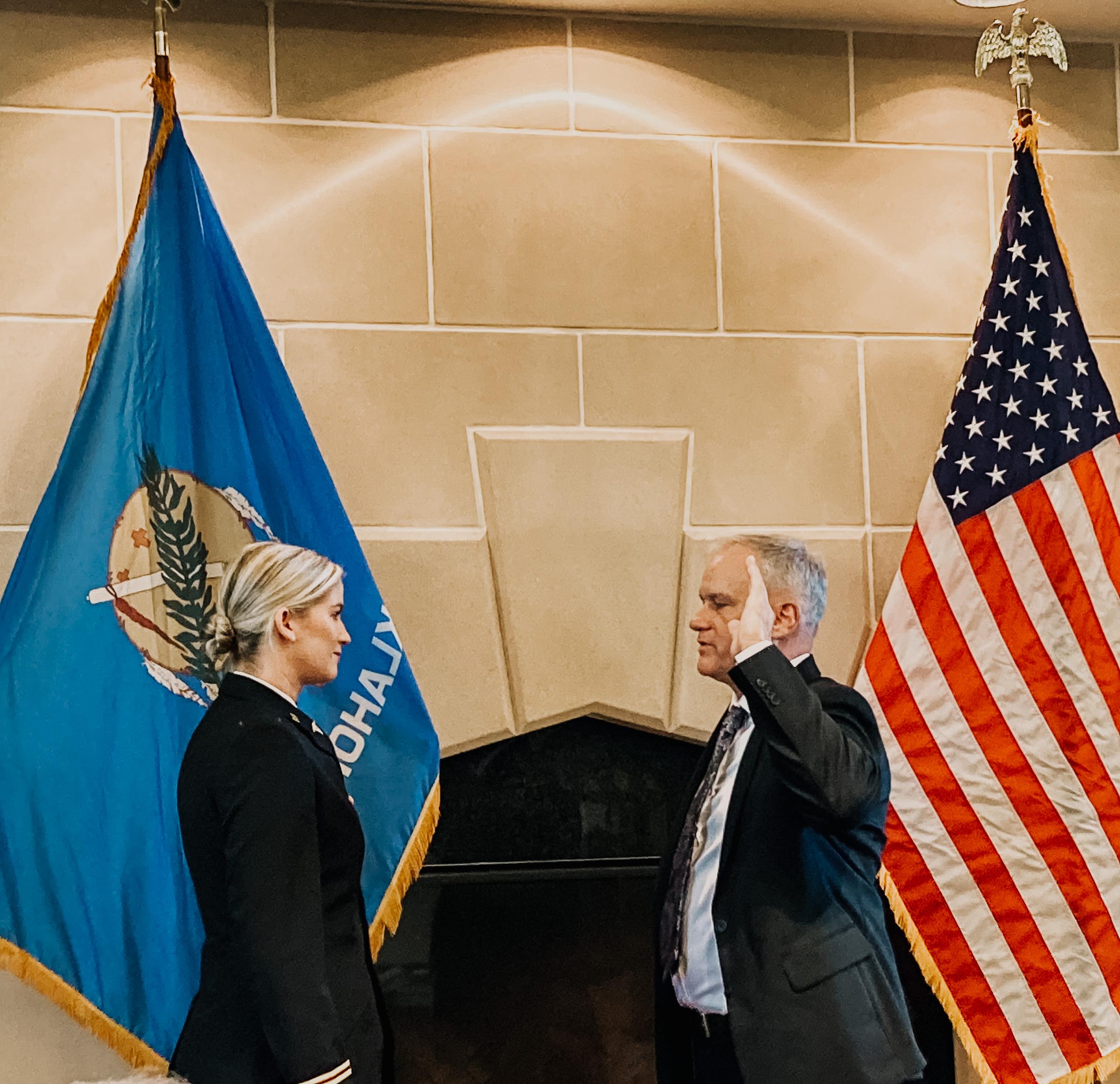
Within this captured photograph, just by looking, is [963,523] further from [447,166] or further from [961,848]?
[447,166]

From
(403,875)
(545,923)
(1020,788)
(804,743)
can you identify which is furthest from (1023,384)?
(403,875)

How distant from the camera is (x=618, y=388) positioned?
3527mm

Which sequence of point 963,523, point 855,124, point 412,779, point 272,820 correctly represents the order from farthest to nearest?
point 855,124
point 963,523
point 412,779
point 272,820

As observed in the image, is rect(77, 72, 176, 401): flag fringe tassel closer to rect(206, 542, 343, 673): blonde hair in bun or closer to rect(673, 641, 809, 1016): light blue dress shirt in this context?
rect(206, 542, 343, 673): blonde hair in bun

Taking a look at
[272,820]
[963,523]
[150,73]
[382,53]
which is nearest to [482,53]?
[382,53]

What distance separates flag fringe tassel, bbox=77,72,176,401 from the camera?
3053mm

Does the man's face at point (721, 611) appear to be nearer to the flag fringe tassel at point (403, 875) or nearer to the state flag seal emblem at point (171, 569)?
the flag fringe tassel at point (403, 875)

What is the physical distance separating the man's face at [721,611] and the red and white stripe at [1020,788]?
2.55ft

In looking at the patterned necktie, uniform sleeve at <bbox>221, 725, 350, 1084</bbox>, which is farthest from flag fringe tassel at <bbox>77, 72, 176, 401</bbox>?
the patterned necktie

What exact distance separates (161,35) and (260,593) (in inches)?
55.1

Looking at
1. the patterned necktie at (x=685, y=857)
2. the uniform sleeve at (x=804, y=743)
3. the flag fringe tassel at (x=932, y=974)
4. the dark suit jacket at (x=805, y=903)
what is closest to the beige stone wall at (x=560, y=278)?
the flag fringe tassel at (x=932, y=974)

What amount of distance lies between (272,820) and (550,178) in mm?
1893

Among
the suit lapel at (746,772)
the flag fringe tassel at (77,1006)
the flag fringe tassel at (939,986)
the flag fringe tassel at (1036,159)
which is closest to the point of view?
the suit lapel at (746,772)

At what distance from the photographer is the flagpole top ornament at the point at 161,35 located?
10.2 feet
